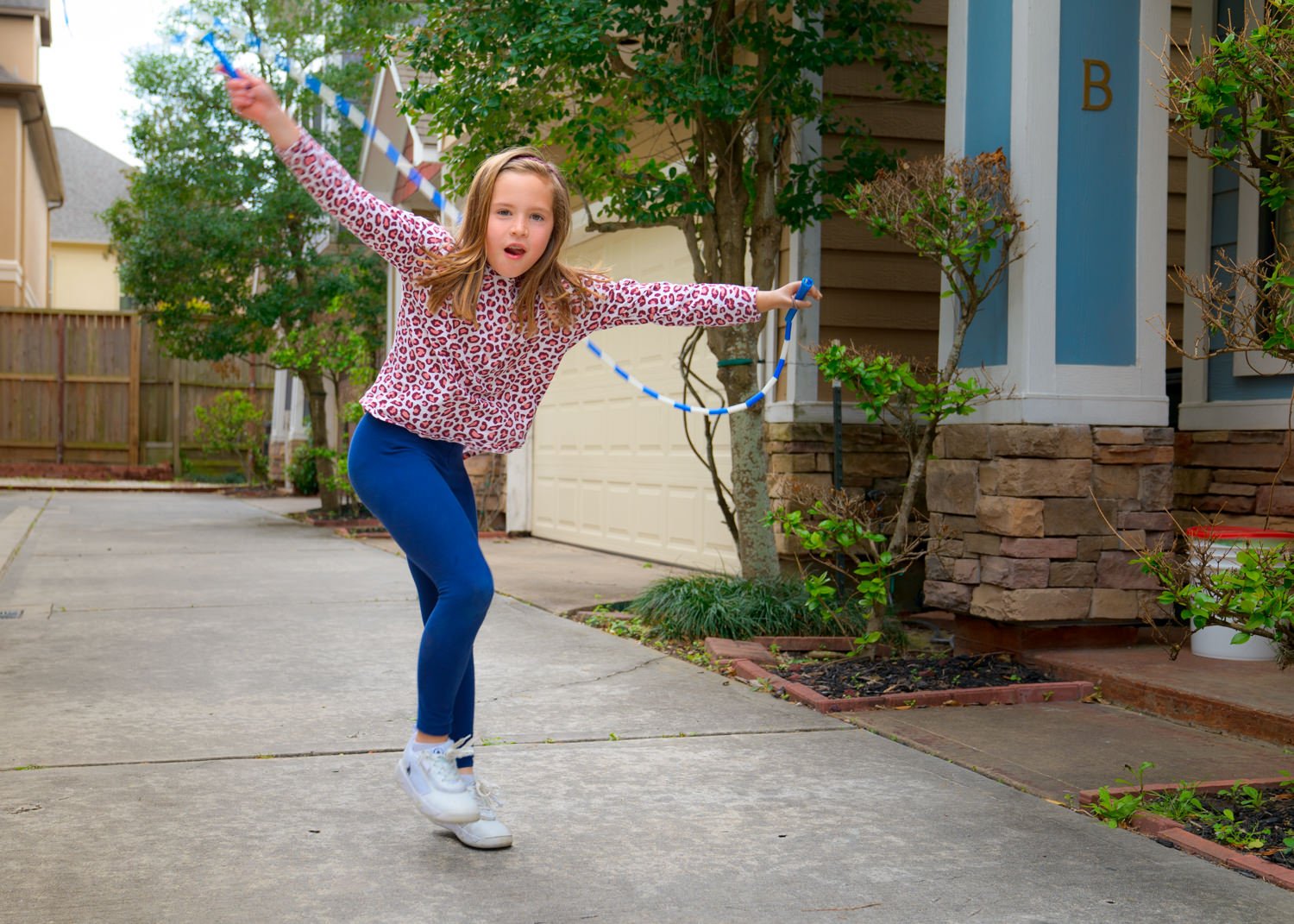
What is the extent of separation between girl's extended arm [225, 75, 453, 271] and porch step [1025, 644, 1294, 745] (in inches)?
118

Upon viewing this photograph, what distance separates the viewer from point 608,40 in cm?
623

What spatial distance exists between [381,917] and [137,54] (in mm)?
14161

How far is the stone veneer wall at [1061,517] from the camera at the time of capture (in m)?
5.16

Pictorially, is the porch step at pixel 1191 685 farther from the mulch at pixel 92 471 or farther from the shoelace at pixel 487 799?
the mulch at pixel 92 471

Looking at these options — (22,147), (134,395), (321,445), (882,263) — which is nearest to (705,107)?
(882,263)

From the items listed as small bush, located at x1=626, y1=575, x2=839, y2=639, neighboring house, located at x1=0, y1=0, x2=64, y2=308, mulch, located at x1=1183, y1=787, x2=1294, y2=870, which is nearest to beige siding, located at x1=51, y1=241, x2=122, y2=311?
neighboring house, located at x1=0, y1=0, x2=64, y2=308

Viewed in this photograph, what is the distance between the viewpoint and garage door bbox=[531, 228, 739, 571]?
856cm

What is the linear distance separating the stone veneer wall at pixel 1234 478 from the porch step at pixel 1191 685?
30.7 inches

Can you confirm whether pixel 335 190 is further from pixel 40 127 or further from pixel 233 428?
pixel 40 127

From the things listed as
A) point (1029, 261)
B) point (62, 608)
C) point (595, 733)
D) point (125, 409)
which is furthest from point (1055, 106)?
point (125, 409)

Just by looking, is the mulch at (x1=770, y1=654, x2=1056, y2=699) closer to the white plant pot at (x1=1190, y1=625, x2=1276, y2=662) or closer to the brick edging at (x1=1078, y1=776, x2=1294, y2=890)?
the white plant pot at (x1=1190, y1=625, x2=1276, y2=662)

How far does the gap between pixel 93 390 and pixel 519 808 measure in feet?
63.9

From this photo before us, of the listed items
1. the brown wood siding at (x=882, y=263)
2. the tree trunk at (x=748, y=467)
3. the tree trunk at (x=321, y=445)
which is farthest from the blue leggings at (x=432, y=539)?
the tree trunk at (x=321, y=445)

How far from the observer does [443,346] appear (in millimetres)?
3094
